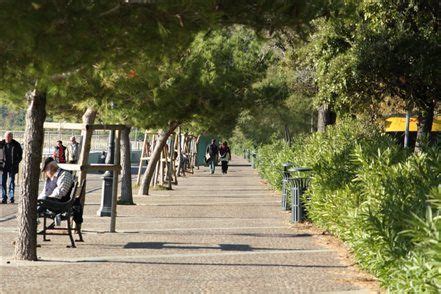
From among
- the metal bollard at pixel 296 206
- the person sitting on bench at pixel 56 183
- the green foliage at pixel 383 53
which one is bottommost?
the metal bollard at pixel 296 206

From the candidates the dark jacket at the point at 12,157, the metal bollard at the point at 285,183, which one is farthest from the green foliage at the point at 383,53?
the dark jacket at the point at 12,157

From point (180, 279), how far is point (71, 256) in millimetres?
2407

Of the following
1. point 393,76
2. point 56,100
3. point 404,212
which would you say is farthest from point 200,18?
point 393,76

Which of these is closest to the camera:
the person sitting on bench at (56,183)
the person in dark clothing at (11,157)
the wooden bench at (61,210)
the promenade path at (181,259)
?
the promenade path at (181,259)

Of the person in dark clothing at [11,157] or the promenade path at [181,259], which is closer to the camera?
the promenade path at [181,259]

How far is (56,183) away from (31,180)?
201 cm

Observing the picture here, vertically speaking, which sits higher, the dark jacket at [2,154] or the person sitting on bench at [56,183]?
the dark jacket at [2,154]

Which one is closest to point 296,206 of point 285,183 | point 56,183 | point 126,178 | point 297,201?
point 297,201

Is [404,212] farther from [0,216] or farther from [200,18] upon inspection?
[0,216]

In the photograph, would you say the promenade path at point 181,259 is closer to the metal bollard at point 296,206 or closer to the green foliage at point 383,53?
the metal bollard at point 296,206

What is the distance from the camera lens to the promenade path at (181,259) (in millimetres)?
9859

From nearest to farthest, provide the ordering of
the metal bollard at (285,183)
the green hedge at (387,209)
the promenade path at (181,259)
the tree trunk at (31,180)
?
the green hedge at (387,209) < the promenade path at (181,259) < the tree trunk at (31,180) < the metal bollard at (285,183)

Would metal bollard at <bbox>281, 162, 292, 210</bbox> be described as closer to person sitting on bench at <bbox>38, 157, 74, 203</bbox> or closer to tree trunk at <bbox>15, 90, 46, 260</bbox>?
person sitting on bench at <bbox>38, 157, 74, 203</bbox>

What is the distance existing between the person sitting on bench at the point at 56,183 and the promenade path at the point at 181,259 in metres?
0.70
